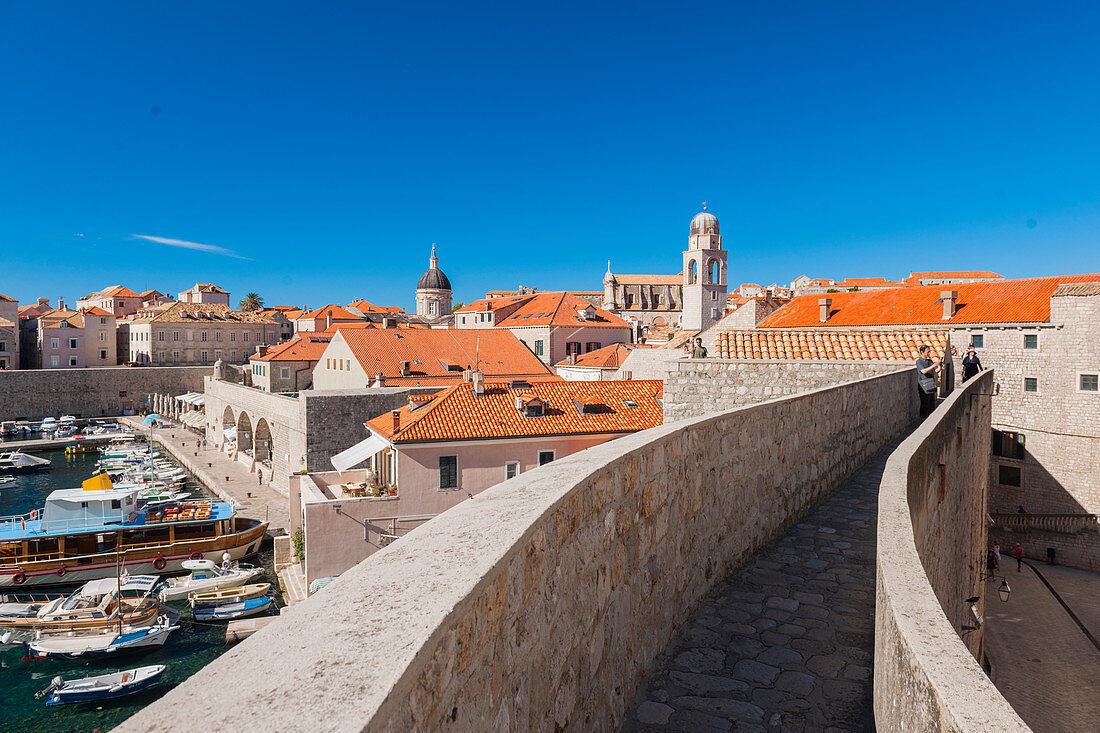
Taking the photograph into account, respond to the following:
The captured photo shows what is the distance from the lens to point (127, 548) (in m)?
24.3

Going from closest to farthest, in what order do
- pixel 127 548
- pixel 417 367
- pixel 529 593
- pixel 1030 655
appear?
pixel 529 593 → pixel 1030 655 → pixel 127 548 → pixel 417 367

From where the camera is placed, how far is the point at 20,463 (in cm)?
4184

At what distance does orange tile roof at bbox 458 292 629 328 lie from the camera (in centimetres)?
5144

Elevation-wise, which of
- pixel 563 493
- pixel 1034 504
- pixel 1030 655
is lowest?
pixel 1030 655

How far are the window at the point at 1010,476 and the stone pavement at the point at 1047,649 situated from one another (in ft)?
10.6

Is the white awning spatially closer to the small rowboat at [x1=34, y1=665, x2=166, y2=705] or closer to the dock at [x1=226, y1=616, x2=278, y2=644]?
the dock at [x1=226, y1=616, x2=278, y2=644]

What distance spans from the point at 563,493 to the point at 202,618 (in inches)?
859

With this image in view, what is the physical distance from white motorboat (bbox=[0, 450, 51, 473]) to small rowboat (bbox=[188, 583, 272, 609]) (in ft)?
95.8

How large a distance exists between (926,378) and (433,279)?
76.6 meters

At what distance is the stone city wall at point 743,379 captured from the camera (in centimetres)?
927

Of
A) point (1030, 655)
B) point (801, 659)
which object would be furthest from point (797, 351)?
point (1030, 655)

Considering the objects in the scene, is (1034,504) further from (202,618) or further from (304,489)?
(202,618)

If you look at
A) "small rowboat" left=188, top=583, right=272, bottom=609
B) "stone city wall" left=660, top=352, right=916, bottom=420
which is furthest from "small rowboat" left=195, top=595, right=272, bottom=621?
"stone city wall" left=660, top=352, right=916, bottom=420

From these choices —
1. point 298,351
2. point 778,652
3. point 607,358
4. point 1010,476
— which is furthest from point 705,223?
point 778,652
